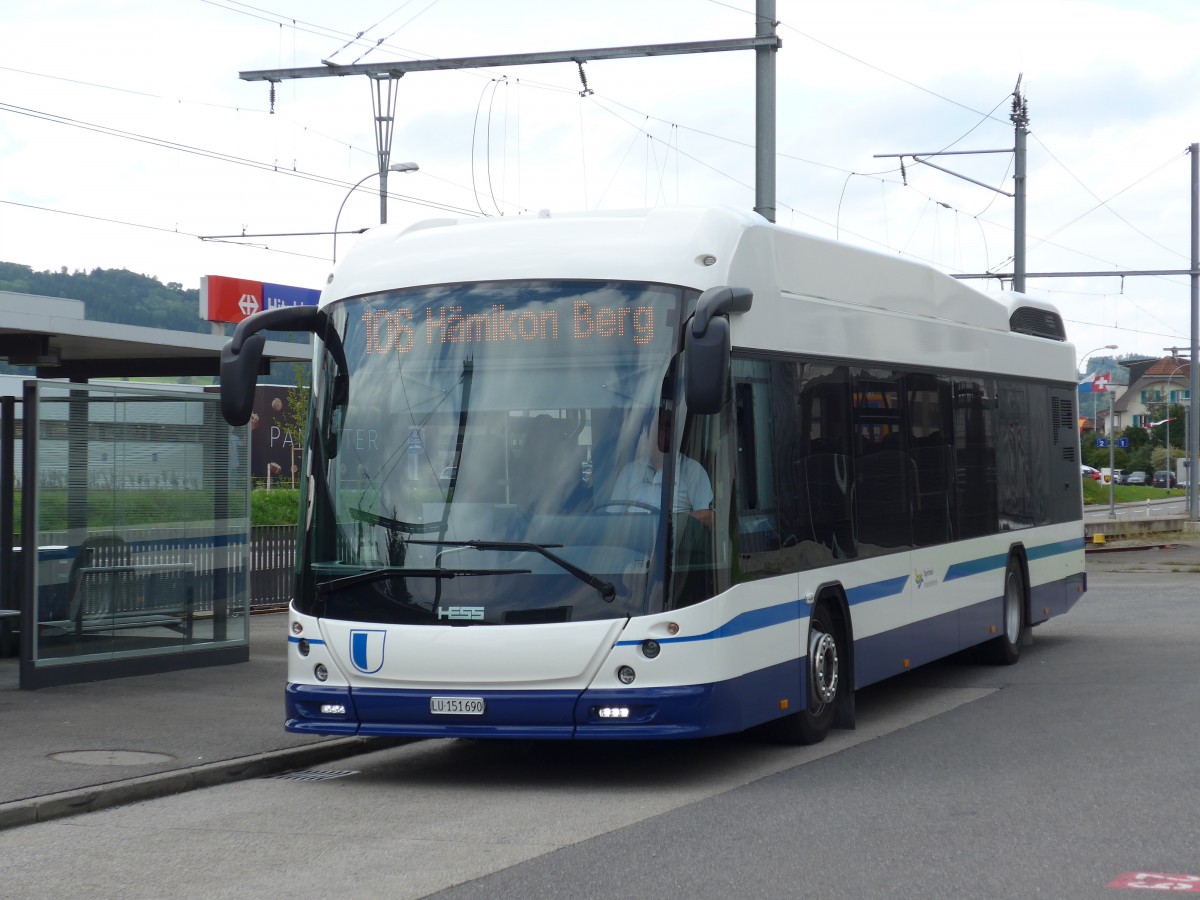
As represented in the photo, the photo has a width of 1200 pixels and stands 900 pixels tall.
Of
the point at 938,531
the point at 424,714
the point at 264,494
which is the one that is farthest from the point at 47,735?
the point at 264,494

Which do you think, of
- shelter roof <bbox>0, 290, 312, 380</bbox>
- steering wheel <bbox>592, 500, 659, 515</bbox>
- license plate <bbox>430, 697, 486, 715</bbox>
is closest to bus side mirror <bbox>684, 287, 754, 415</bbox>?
steering wheel <bbox>592, 500, 659, 515</bbox>

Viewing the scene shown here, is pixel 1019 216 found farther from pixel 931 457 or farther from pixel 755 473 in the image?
pixel 755 473

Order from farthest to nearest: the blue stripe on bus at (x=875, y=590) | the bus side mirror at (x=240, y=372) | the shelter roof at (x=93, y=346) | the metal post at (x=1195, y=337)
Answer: the metal post at (x=1195, y=337)
the shelter roof at (x=93, y=346)
the blue stripe on bus at (x=875, y=590)
the bus side mirror at (x=240, y=372)

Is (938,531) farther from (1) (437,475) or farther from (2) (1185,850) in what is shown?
(2) (1185,850)

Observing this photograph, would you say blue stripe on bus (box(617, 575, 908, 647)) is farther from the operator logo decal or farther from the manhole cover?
the manhole cover

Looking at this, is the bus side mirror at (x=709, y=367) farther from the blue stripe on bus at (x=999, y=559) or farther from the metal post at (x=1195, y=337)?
the metal post at (x=1195, y=337)

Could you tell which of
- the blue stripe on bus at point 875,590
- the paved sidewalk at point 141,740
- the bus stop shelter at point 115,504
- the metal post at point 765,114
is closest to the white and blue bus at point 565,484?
the blue stripe on bus at point 875,590

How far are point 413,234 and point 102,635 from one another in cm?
529

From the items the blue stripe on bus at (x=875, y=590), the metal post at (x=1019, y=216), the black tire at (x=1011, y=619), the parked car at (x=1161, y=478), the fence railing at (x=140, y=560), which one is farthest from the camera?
the parked car at (x=1161, y=478)

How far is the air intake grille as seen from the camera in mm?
15906

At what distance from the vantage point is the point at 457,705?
9117 mm

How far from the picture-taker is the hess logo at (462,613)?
912 cm

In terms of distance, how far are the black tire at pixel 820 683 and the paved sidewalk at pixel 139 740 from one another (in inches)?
106

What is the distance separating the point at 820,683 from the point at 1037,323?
23.1 ft
